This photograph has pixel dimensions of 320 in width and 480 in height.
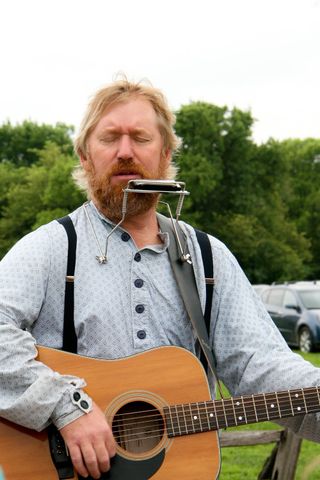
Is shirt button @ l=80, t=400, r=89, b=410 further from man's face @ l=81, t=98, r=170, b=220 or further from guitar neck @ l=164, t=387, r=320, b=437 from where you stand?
man's face @ l=81, t=98, r=170, b=220

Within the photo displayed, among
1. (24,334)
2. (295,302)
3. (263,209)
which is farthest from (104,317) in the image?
(263,209)

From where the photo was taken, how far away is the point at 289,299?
58.7ft

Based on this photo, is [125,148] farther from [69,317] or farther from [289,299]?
[289,299]

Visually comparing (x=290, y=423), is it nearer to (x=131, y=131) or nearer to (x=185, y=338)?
(x=185, y=338)

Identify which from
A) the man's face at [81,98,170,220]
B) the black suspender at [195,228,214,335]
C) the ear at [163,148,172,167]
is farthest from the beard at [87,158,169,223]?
the black suspender at [195,228,214,335]

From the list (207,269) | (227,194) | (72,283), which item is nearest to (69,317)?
(72,283)

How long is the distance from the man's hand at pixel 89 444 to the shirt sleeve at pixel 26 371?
0.04 metres

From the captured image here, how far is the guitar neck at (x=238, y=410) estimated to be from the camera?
317 centimetres

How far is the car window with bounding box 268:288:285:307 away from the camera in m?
18.2

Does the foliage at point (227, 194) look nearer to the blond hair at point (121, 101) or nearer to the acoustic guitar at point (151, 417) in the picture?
the blond hair at point (121, 101)

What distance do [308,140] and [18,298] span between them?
2264 inches

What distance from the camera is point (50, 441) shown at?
10.0 feet

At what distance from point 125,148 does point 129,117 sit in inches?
6.5

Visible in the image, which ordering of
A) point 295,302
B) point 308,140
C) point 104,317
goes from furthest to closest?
point 308,140
point 295,302
point 104,317
